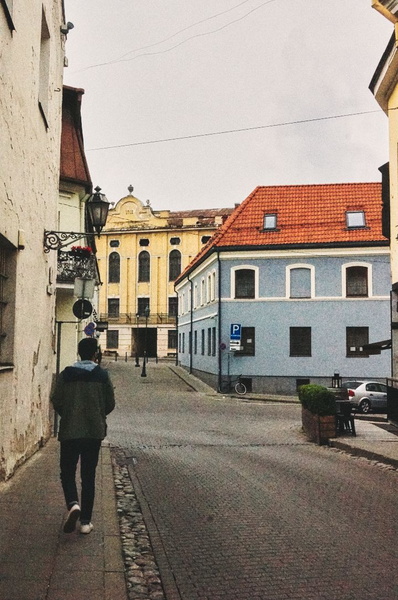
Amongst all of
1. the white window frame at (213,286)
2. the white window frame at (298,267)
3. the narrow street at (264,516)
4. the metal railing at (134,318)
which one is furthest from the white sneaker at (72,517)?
the metal railing at (134,318)

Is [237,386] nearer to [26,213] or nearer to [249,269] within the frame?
[249,269]

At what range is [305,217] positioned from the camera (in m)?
31.0

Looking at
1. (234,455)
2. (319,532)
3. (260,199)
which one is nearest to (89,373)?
(319,532)

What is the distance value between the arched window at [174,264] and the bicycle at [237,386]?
35600 mm

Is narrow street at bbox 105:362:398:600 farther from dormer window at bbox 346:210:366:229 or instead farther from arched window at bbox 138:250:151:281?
arched window at bbox 138:250:151:281

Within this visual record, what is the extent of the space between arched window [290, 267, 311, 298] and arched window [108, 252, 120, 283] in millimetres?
37303

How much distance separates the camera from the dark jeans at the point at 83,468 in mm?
5715

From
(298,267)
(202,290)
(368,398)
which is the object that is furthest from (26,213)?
(202,290)

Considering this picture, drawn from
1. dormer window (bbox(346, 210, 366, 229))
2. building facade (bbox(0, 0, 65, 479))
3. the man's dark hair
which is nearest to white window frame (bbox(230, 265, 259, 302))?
dormer window (bbox(346, 210, 366, 229))

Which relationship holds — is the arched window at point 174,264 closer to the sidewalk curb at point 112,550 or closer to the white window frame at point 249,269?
the white window frame at point 249,269

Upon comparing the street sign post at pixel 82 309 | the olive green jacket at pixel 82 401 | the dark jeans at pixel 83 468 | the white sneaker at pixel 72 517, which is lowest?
the white sneaker at pixel 72 517

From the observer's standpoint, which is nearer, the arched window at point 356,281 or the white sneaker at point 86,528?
the white sneaker at point 86,528

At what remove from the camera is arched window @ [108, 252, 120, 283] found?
64.9 meters

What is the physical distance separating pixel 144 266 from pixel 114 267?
3.07 m
